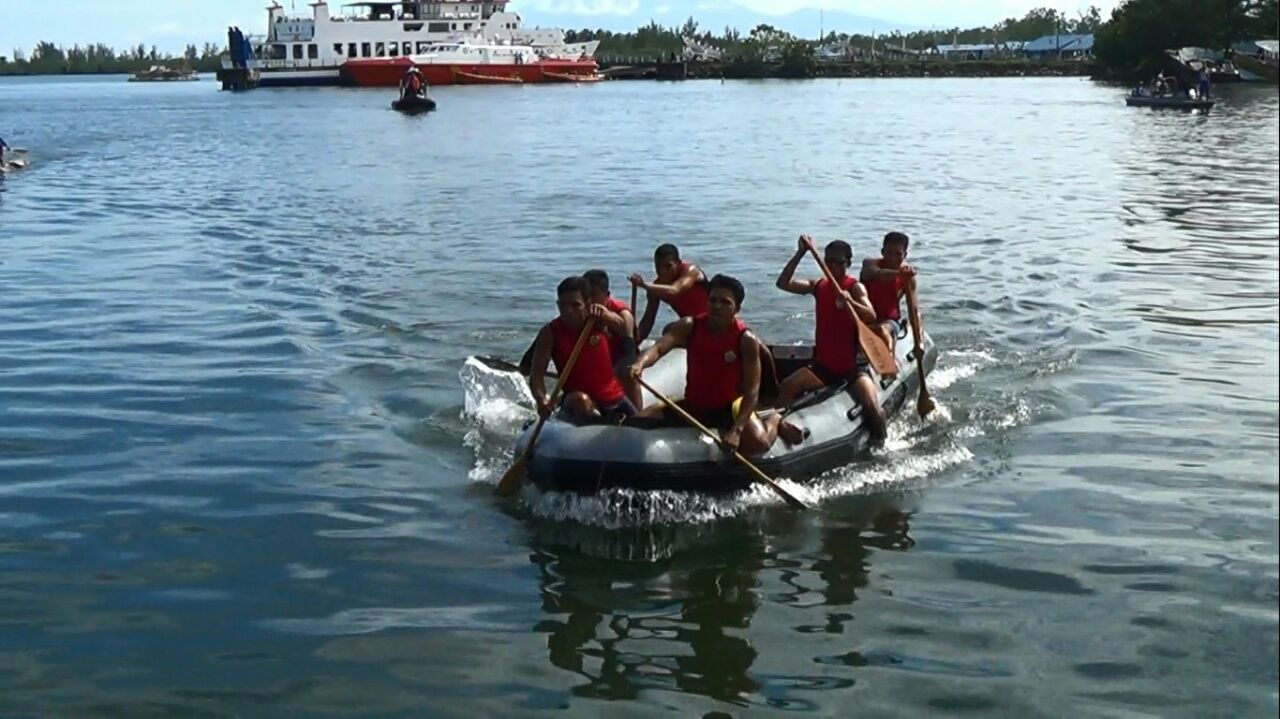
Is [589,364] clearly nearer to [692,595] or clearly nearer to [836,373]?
[836,373]

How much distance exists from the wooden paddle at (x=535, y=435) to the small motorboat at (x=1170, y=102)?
155 feet

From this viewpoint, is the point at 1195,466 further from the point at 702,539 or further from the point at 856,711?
the point at 856,711

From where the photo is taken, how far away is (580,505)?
8.99 metres

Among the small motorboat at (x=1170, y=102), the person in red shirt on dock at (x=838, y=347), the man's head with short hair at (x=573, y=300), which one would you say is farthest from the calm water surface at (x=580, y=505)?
the small motorboat at (x=1170, y=102)

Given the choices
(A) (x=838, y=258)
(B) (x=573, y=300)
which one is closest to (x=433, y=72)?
(A) (x=838, y=258)

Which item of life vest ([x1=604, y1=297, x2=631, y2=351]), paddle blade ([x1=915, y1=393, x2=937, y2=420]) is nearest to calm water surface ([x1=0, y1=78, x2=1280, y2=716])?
paddle blade ([x1=915, y1=393, x2=937, y2=420])

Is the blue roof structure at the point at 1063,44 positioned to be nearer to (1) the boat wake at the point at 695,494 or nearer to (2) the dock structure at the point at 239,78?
(2) the dock structure at the point at 239,78

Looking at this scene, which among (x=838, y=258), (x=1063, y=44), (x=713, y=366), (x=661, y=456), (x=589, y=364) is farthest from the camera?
(x=1063, y=44)

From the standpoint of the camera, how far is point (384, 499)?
9.73m

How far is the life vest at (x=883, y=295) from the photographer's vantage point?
38.6 feet

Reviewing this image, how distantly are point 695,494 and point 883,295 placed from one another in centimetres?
363

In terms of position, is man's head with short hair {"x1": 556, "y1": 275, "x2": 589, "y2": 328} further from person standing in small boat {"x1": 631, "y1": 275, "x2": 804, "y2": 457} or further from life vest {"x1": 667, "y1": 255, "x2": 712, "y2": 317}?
life vest {"x1": 667, "y1": 255, "x2": 712, "y2": 317}

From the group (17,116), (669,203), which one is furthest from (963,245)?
(17,116)

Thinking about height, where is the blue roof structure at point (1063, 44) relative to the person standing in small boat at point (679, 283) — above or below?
above
